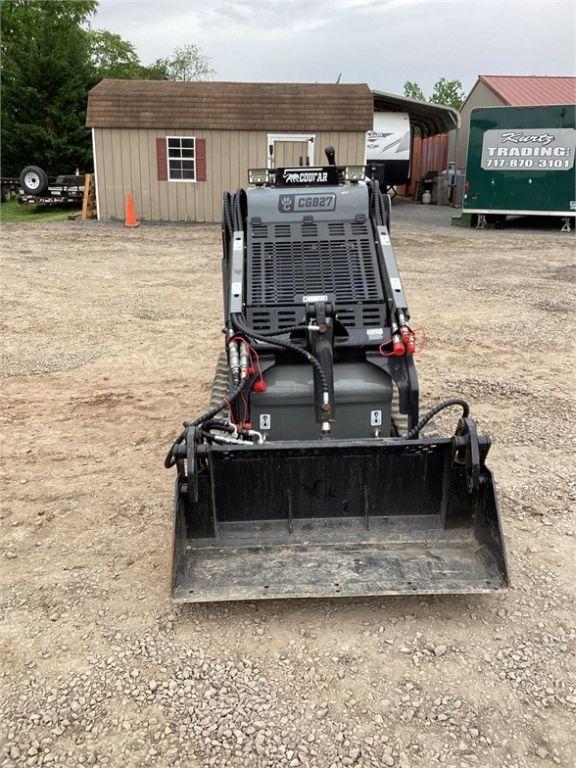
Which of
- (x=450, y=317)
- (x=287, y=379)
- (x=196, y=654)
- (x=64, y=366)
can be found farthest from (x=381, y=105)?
(x=196, y=654)

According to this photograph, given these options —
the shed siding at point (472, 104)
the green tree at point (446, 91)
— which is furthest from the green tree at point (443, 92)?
the shed siding at point (472, 104)

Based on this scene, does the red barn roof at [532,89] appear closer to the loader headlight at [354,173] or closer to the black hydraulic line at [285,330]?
the loader headlight at [354,173]

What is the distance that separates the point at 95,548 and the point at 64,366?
3.55m

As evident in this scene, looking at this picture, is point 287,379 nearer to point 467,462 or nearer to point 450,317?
point 467,462

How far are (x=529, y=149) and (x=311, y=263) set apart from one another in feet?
47.3

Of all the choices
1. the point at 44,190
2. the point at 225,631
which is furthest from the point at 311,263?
the point at 44,190

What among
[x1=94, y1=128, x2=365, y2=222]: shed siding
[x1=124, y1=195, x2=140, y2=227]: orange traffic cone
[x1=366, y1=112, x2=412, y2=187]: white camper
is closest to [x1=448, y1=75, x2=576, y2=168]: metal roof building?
[x1=366, y1=112, x2=412, y2=187]: white camper

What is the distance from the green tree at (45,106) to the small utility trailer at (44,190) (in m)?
5.30

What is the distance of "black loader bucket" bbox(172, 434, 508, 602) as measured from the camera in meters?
3.17

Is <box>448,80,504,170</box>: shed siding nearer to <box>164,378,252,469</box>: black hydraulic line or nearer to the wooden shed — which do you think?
the wooden shed

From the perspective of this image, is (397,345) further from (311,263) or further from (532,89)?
(532,89)

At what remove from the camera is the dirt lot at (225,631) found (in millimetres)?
2566

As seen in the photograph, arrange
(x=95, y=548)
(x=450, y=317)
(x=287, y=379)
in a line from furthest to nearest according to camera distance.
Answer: (x=450, y=317) < (x=287, y=379) < (x=95, y=548)

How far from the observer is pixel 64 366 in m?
6.95
